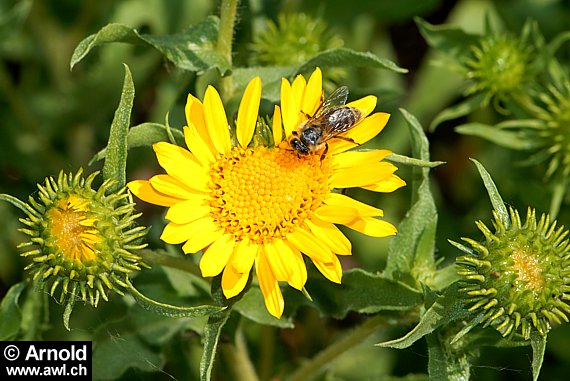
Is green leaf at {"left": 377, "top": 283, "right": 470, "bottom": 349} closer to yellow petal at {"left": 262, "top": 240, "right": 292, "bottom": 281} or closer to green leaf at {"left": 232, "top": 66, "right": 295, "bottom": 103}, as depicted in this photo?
yellow petal at {"left": 262, "top": 240, "right": 292, "bottom": 281}

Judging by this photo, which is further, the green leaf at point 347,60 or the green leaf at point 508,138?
the green leaf at point 508,138

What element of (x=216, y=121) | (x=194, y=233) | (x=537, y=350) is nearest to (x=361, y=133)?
(x=216, y=121)

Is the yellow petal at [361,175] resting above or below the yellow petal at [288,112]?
below

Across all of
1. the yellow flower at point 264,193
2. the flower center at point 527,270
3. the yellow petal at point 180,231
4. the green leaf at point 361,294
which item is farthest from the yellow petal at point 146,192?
the flower center at point 527,270

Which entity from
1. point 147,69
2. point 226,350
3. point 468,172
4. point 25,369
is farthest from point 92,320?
point 468,172

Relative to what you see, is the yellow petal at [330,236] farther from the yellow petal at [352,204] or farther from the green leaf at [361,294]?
the green leaf at [361,294]

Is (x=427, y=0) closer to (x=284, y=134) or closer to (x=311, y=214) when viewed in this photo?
(x=284, y=134)

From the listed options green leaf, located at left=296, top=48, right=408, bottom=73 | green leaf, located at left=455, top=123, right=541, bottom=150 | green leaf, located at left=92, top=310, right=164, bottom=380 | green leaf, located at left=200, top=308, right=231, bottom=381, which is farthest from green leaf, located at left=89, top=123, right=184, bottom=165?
green leaf, located at left=455, top=123, right=541, bottom=150
